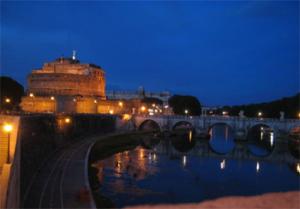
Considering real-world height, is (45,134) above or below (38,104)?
below

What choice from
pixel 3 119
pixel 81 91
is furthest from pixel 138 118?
pixel 3 119

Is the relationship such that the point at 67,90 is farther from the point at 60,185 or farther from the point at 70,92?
the point at 60,185

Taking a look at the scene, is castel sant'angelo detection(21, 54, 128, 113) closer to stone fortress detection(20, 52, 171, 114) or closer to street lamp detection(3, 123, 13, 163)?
stone fortress detection(20, 52, 171, 114)

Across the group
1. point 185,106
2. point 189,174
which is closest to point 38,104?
point 185,106

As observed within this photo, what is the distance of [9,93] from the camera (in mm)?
60562

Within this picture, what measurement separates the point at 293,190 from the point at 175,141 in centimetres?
3489

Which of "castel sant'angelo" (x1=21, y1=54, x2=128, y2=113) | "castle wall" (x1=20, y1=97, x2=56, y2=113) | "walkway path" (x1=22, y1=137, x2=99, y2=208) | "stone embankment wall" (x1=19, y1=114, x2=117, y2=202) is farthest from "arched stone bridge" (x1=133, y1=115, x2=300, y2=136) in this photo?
"walkway path" (x1=22, y1=137, x2=99, y2=208)

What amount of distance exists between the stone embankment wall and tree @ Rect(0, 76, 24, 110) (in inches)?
488

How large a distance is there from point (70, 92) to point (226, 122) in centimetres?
3067

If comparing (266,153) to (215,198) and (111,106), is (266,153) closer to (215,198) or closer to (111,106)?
(215,198)

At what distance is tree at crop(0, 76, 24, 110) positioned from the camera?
58.3 m

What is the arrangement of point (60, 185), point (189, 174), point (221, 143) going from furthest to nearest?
point (221, 143), point (189, 174), point (60, 185)

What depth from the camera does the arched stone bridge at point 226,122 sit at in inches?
2411

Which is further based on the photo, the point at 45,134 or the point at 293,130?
the point at 293,130
